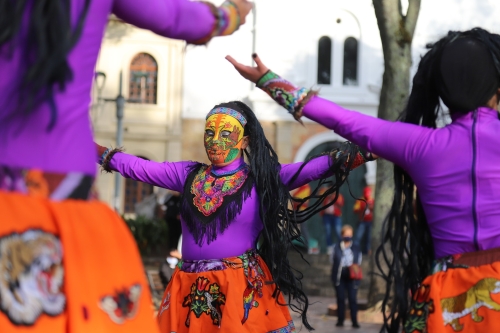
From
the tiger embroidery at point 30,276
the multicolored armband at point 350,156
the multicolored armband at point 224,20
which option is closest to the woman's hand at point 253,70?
the multicolored armband at point 224,20

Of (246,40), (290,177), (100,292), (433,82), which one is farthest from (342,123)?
(246,40)

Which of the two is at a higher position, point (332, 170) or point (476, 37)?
point (476, 37)

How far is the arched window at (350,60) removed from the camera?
26.0 m

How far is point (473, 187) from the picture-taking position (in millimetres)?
3311

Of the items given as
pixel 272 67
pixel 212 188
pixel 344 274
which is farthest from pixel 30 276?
pixel 272 67

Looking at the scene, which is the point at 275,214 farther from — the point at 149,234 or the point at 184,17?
the point at 149,234

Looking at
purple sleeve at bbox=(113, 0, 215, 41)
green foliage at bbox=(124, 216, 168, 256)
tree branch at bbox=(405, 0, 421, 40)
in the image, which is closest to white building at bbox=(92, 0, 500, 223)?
green foliage at bbox=(124, 216, 168, 256)

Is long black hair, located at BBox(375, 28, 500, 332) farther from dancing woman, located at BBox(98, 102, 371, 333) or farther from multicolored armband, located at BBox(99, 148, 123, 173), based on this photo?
multicolored armband, located at BBox(99, 148, 123, 173)

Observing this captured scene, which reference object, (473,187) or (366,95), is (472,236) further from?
(366,95)

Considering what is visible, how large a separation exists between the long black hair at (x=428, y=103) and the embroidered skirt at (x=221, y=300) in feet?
5.26

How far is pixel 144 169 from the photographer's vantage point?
5453 mm

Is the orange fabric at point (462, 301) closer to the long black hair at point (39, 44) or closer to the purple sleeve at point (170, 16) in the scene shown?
the purple sleeve at point (170, 16)

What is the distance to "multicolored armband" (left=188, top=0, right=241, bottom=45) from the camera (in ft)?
9.52

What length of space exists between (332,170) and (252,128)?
0.87m
